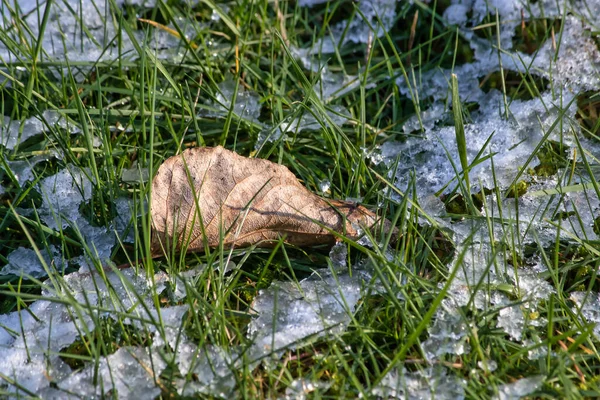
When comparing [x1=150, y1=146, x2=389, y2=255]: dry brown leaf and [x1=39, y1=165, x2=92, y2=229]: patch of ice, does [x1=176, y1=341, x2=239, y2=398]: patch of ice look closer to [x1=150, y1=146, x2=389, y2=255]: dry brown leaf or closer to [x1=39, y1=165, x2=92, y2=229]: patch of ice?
[x1=150, y1=146, x2=389, y2=255]: dry brown leaf

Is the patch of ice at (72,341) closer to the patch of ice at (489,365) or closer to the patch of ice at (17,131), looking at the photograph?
the patch of ice at (17,131)

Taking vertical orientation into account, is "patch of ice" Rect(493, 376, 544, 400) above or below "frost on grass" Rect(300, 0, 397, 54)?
below

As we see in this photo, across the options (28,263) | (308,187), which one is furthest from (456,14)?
(28,263)

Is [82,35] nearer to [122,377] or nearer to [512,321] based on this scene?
[122,377]

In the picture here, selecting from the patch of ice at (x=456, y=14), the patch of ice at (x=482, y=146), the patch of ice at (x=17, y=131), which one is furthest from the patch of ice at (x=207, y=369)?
the patch of ice at (x=456, y=14)

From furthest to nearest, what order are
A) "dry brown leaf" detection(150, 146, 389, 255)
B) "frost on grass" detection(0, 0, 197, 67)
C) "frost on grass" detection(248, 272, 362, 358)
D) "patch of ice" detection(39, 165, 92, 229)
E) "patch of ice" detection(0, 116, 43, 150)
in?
"frost on grass" detection(0, 0, 197, 67), "patch of ice" detection(0, 116, 43, 150), "patch of ice" detection(39, 165, 92, 229), "dry brown leaf" detection(150, 146, 389, 255), "frost on grass" detection(248, 272, 362, 358)

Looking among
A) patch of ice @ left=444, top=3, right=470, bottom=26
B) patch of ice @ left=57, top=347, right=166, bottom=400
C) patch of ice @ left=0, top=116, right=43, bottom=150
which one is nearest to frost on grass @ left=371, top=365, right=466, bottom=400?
patch of ice @ left=57, top=347, right=166, bottom=400
